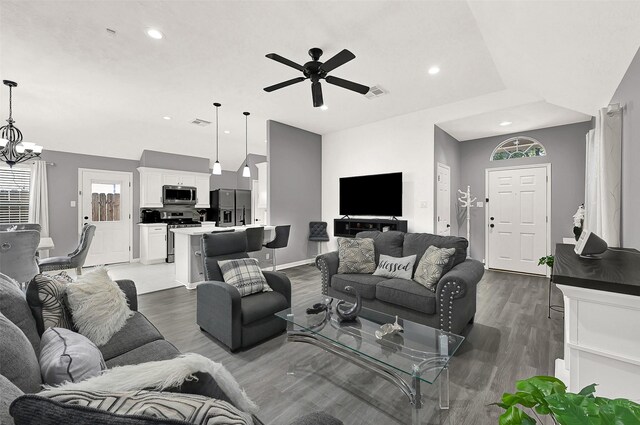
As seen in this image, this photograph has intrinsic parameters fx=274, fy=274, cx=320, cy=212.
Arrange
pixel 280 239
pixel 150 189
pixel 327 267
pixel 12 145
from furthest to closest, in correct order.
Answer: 1. pixel 150 189
2. pixel 280 239
3. pixel 12 145
4. pixel 327 267

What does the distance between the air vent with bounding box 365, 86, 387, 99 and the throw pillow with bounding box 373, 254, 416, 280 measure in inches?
98.0

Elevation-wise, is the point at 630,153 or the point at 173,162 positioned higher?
the point at 173,162

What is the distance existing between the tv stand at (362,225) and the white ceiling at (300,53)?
2.06 metres

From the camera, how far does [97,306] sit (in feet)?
5.60

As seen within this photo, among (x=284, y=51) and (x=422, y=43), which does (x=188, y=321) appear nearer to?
(x=284, y=51)

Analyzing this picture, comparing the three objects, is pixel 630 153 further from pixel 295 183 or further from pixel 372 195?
pixel 295 183

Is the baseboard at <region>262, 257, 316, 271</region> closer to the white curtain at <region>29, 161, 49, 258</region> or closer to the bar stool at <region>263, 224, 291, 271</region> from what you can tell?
the bar stool at <region>263, 224, 291, 271</region>

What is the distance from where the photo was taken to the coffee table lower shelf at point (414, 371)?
4.86ft

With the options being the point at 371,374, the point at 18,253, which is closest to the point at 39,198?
the point at 18,253

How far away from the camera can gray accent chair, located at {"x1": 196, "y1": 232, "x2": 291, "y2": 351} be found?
7.88 ft

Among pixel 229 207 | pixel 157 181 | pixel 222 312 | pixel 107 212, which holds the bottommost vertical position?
pixel 222 312

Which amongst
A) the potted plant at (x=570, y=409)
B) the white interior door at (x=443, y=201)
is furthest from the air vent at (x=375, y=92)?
the potted plant at (x=570, y=409)

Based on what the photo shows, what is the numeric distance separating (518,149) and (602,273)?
492 cm

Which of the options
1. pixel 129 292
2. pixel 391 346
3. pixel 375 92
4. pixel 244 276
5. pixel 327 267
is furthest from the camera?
pixel 375 92
